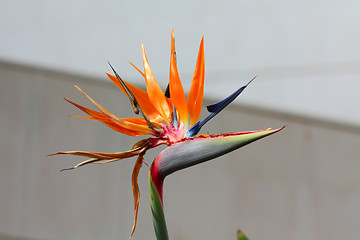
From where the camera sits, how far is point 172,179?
351 centimetres

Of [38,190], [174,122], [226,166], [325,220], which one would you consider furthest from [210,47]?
[174,122]

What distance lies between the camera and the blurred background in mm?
3291

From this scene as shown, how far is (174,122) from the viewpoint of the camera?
1141mm

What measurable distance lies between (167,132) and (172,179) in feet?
7.83

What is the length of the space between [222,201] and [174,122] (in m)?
2.46

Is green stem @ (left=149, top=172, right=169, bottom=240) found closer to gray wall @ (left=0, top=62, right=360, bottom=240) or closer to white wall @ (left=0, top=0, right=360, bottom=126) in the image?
gray wall @ (left=0, top=62, right=360, bottom=240)

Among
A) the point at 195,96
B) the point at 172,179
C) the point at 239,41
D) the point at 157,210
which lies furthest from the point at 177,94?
the point at 239,41

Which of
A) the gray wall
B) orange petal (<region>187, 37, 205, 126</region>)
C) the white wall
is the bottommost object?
the gray wall

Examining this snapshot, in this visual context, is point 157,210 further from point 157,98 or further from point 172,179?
point 172,179

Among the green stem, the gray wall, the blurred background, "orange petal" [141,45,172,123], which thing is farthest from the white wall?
the green stem

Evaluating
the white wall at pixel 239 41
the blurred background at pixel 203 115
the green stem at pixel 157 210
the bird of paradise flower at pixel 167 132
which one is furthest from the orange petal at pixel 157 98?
the white wall at pixel 239 41

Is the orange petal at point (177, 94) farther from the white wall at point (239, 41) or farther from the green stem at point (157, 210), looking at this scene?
the white wall at point (239, 41)

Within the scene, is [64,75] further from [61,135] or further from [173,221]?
[173,221]

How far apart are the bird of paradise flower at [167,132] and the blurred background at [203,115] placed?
7.01 ft
